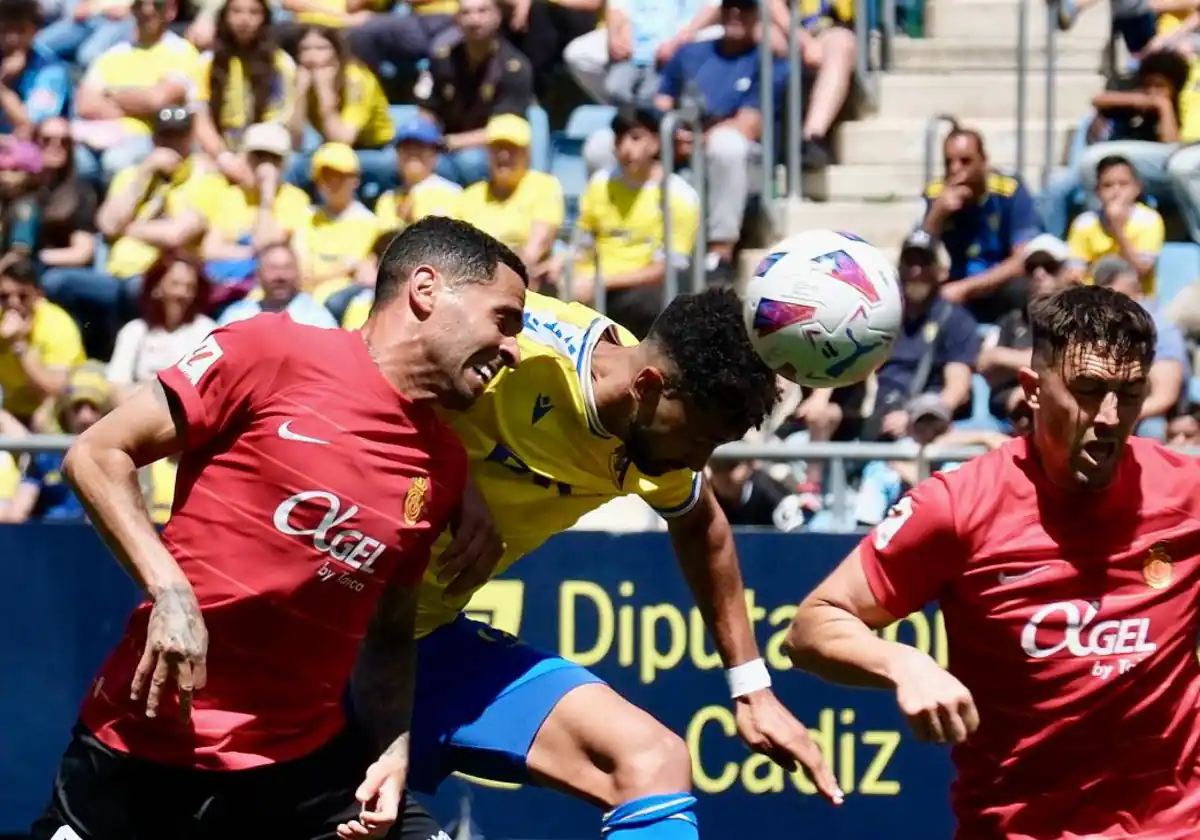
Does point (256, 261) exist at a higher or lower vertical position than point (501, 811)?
higher

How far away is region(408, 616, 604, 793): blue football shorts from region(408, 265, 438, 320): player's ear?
4.04 feet

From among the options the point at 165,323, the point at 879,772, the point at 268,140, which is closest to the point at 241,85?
the point at 268,140

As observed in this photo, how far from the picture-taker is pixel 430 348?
200 inches

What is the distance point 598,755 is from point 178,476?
4.42 ft

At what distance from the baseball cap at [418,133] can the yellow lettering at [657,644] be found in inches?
149

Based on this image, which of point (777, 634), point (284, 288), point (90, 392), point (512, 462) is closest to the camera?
point (512, 462)

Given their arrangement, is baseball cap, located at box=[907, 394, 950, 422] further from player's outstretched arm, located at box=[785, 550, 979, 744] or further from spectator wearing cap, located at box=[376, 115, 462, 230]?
player's outstretched arm, located at box=[785, 550, 979, 744]

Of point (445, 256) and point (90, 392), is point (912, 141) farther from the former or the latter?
point (445, 256)

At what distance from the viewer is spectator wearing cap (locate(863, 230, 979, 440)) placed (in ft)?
32.2

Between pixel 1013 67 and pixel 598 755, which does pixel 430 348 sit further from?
pixel 1013 67

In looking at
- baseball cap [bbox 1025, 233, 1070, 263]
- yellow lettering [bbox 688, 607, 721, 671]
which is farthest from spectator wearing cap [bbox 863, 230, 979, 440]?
yellow lettering [bbox 688, 607, 721, 671]

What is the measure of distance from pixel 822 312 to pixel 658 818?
143cm

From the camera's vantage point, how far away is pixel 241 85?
12258mm

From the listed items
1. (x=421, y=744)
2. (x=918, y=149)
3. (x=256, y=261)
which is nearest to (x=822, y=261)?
(x=421, y=744)
